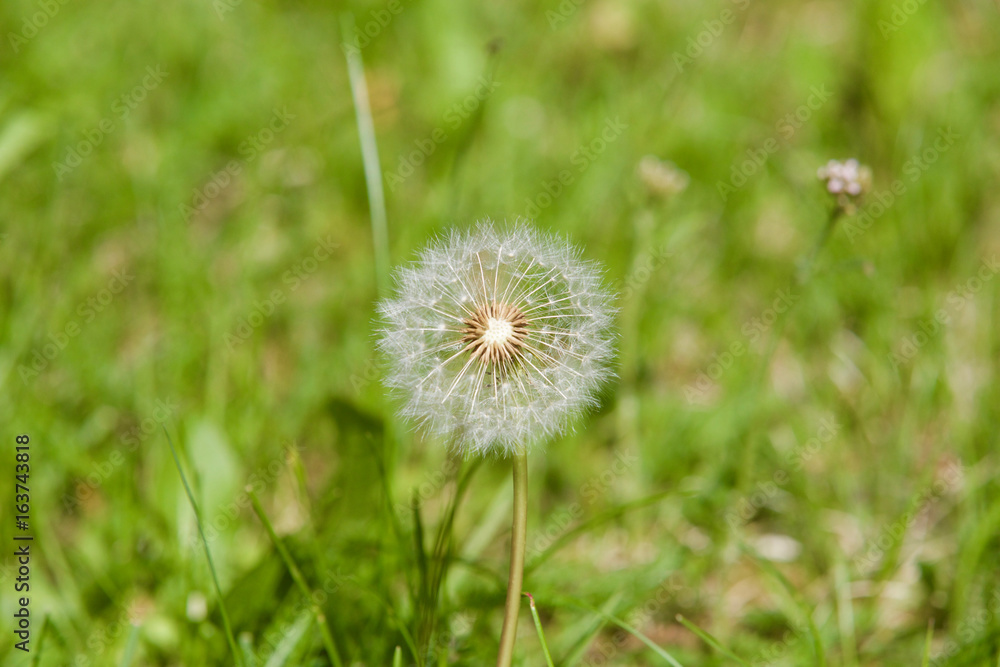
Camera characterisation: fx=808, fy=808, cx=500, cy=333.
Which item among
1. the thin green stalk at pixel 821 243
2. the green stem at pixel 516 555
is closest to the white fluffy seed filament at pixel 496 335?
the green stem at pixel 516 555

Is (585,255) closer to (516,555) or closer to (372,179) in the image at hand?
(372,179)

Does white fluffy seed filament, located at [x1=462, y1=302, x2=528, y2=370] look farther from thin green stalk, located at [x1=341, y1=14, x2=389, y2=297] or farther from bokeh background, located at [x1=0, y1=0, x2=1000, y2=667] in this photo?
thin green stalk, located at [x1=341, y1=14, x2=389, y2=297]

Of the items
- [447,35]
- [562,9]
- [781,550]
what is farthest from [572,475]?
[562,9]

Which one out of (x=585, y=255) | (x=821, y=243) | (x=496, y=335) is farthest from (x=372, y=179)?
(x=821, y=243)

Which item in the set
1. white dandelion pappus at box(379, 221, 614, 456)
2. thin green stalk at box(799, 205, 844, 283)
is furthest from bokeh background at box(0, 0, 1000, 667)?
white dandelion pappus at box(379, 221, 614, 456)

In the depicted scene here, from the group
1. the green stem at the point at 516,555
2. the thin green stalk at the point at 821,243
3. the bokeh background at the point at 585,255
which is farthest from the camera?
the bokeh background at the point at 585,255

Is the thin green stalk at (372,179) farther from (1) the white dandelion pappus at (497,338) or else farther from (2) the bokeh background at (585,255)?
(1) the white dandelion pappus at (497,338)
